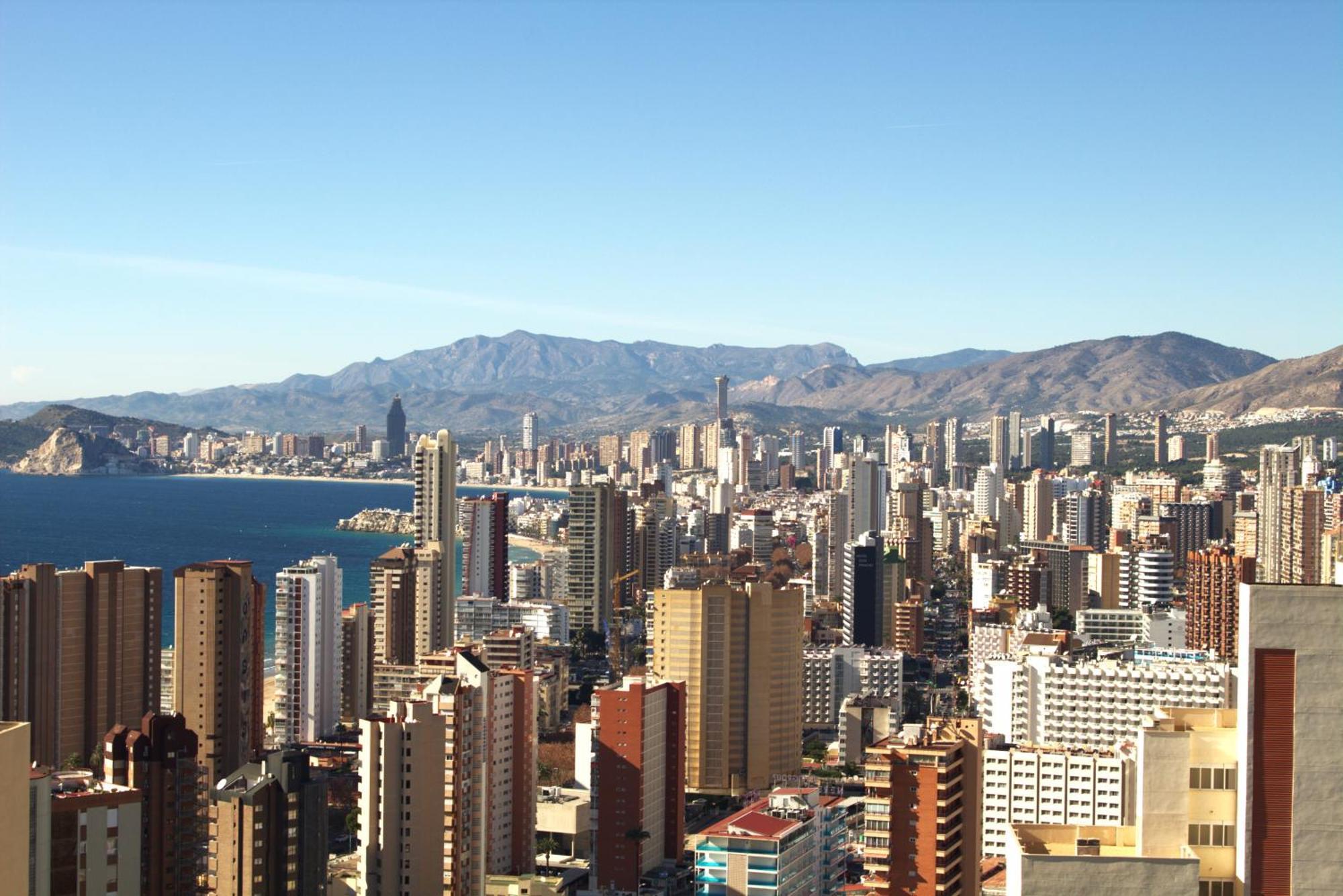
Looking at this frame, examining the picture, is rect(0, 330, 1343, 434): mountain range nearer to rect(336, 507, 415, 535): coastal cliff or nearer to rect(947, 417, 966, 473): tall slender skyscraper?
rect(947, 417, 966, 473): tall slender skyscraper

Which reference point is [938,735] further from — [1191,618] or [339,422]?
[339,422]

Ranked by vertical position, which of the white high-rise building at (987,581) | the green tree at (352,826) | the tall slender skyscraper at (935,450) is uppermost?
the tall slender skyscraper at (935,450)

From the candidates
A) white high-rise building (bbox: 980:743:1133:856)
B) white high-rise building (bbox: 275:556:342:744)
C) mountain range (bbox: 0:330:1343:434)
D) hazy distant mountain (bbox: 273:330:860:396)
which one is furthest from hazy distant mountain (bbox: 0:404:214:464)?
hazy distant mountain (bbox: 273:330:860:396)

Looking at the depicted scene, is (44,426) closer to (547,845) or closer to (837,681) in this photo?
(837,681)

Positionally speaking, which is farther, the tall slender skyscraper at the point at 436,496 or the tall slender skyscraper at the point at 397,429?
the tall slender skyscraper at the point at 397,429

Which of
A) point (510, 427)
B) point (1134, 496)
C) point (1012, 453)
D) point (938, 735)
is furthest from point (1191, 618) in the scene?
point (510, 427)

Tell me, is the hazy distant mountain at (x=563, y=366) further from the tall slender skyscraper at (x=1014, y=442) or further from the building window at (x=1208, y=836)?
the building window at (x=1208, y=836)

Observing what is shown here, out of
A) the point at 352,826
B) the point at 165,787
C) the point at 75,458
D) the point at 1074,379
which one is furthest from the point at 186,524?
the point at 1074,379

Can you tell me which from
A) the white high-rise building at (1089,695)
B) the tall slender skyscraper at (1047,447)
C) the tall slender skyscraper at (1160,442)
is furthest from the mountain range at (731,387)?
the white high-rise building at (1089,695)
